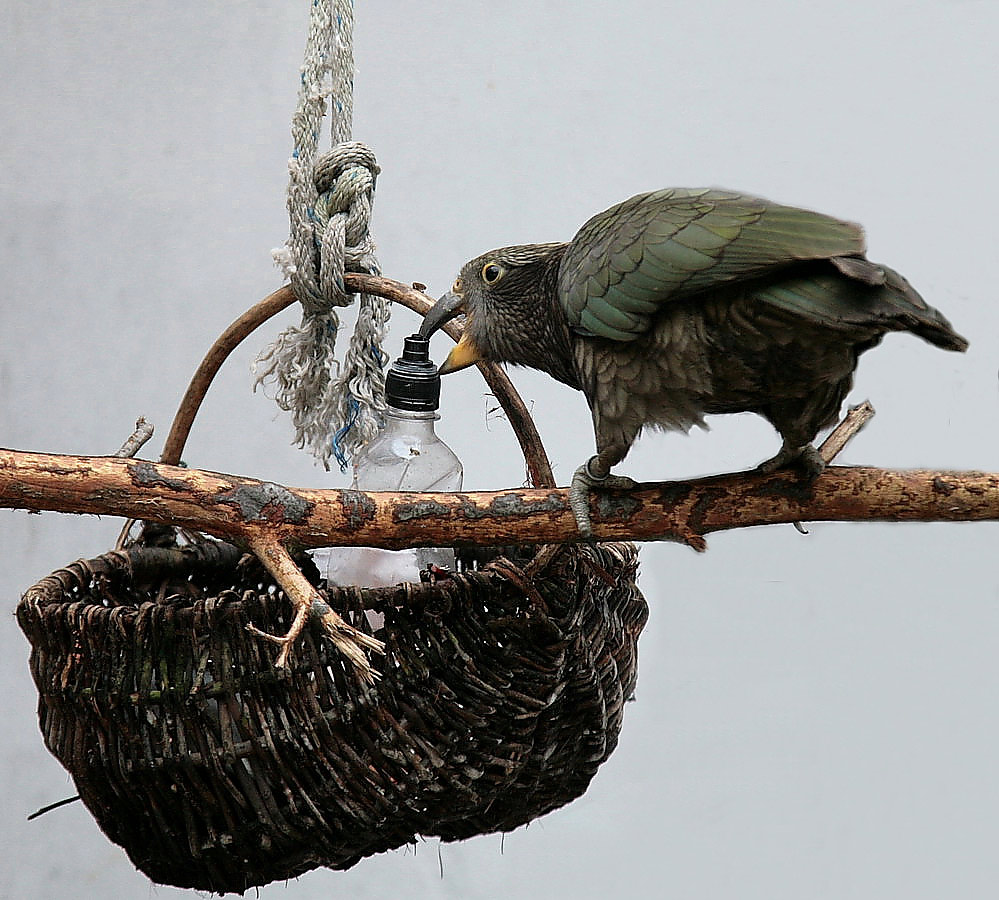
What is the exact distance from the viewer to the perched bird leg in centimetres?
63

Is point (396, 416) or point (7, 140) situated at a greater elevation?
point (7, 140)

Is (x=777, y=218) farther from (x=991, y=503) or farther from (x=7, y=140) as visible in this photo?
(x=7, y=140)

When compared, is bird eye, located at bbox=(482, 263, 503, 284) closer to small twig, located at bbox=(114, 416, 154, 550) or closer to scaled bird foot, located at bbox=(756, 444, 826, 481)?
scaled bird foot, located at bbox=(756, 444, 826, 481)

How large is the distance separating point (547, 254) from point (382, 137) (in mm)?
660

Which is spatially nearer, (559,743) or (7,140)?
(559,743)

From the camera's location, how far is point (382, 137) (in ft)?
4.18

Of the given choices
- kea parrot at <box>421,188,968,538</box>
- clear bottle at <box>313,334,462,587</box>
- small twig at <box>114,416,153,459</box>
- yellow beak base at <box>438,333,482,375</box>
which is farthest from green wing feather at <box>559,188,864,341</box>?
small twig at <box>114,416,153,459</box>

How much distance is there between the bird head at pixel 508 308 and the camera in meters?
0.66

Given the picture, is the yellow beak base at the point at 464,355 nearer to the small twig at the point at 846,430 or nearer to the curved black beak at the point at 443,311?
the curved black beak at the point at 443,311

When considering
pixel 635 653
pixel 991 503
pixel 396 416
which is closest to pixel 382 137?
pixel 396 416

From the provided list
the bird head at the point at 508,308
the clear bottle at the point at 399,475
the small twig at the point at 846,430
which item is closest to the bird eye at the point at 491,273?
the bird head at the point at 508,308

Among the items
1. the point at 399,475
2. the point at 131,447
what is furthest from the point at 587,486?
the point at 131,447

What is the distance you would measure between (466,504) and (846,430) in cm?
25

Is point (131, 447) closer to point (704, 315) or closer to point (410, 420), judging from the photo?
point (410, 420)
